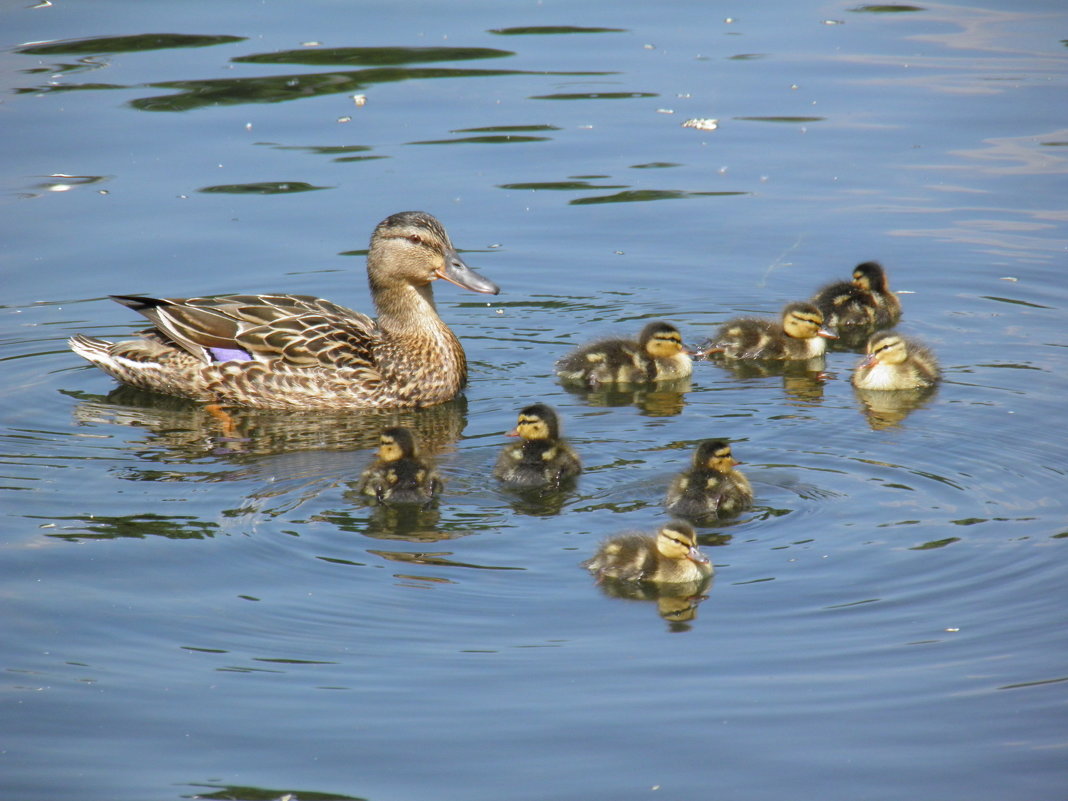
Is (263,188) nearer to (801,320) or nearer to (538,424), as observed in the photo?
(801,320)

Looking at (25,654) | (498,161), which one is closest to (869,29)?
(498,161)

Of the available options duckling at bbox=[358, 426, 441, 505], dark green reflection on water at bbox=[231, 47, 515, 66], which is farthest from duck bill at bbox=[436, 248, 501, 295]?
dark green reflection on water at bbox=[231, 47, 515, 66]

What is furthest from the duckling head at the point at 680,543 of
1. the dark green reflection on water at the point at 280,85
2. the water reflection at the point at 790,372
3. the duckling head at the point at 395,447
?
the dark green reflection on water at the point at 280,85

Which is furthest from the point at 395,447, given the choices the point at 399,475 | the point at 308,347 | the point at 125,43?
the point at 125,43

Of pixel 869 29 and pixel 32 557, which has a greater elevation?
pixel 869 29

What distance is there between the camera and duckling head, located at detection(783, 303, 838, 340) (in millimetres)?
9211

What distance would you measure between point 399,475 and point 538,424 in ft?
2.43

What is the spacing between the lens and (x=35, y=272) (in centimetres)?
1061

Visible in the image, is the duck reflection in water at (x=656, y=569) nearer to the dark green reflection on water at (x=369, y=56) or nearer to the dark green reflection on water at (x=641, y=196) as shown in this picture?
the dark green reflection on water at (x=641, y=196)

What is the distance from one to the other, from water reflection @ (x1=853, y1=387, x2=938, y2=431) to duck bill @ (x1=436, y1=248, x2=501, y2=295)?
2.21 m

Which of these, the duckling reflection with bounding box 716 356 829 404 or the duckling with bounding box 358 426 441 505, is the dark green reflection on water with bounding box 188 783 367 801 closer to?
the duckling with bounding box 358 426 441 505

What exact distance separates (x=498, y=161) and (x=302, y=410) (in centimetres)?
455

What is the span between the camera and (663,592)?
616cm

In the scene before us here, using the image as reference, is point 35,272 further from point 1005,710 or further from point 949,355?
point 1005,710
